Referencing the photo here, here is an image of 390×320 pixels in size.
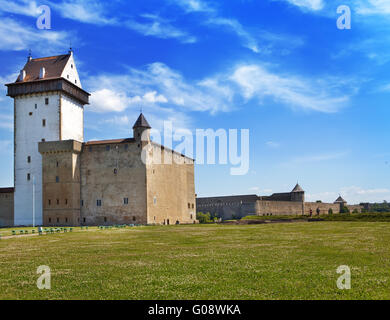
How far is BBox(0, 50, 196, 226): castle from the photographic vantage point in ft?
168

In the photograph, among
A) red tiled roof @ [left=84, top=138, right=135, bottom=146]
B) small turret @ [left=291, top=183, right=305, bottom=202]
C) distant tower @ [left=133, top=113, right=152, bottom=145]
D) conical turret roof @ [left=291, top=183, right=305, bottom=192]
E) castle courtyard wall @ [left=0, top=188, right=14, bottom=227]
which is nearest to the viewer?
distant tower @ [left=133, top=113, right=152, bottom=145]

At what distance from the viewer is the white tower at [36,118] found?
177 ft

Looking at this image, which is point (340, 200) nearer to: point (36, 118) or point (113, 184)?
point (113, 184)

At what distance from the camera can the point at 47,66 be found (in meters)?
57.2

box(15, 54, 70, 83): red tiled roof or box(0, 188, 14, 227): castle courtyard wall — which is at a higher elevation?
box(15, 54, 70, 83): red tiled roof

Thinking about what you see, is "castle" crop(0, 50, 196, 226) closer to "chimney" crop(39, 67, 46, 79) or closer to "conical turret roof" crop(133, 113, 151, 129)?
"chimney" crop(39, 67, 46, 79)

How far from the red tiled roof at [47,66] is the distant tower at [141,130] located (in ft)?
47.0

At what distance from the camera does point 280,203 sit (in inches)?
3159

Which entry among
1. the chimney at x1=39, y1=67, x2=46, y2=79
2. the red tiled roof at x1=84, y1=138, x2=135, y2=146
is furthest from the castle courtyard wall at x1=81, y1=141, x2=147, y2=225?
the chimney at x1=39, y1=67, x2=46, y2=79

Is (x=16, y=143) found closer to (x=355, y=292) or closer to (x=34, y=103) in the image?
(x=34, y=103)

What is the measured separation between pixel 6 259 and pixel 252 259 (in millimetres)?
9246

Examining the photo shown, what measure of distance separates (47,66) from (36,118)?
8345mm
